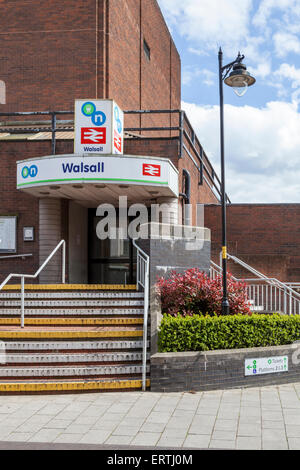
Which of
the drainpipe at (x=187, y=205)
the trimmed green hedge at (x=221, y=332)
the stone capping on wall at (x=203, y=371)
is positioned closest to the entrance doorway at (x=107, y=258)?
the drainpipe at (x=187, y=205)

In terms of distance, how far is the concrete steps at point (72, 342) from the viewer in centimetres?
830

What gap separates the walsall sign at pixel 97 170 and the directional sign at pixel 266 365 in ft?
18.7

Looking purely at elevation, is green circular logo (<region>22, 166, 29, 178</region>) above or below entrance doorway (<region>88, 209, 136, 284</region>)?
above

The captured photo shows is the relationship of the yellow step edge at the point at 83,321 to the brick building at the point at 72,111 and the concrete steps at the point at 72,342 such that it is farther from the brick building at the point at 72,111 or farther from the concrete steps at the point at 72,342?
the brick building at the point at 72,111

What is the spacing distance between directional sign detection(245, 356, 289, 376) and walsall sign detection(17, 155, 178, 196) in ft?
18.7

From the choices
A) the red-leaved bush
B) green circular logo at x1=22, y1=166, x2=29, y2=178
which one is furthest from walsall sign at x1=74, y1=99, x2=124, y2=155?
the red-leaved bush

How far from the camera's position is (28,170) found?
12891mm

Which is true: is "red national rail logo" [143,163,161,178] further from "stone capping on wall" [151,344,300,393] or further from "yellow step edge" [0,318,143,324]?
"stone capping on wall" [151,344,300,393]

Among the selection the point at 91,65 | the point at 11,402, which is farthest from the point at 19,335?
the point at 91,65

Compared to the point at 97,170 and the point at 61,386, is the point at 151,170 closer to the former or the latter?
the point at 97,170

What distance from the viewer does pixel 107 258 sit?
1648cm

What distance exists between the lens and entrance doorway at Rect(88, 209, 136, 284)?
16203mm

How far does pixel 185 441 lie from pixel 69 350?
3734mm

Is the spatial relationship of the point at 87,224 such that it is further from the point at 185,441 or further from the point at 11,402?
the point at 185,441
